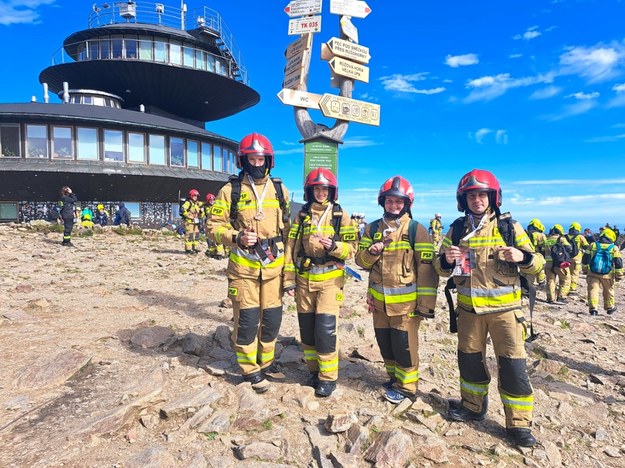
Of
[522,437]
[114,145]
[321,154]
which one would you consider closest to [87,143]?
[114,145]

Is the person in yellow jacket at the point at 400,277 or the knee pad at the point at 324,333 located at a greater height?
the person in yellow jacket at the point at 400,277

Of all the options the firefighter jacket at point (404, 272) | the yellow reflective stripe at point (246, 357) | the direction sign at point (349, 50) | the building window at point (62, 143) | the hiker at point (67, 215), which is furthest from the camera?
the building window at point (62, 143)

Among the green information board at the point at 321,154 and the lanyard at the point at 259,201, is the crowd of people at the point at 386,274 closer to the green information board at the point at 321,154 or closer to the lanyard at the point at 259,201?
the lanyard at the point at 259,201

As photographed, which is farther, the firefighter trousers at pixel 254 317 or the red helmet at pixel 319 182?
the red helmet at pixel 319 182

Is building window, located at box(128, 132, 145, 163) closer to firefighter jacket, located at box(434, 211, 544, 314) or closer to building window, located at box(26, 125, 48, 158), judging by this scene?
building window, located at box(26, 125, 48, 158)

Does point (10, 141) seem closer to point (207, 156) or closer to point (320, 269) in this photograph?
point (207, 156)

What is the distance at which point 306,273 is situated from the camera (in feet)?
14.5

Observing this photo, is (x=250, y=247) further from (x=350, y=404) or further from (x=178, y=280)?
(x=178, y=280)

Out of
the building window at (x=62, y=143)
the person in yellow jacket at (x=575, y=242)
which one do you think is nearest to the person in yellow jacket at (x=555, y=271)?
the person in yellow jacket at (x=575, y=242)

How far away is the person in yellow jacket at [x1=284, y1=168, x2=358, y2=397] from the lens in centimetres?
433

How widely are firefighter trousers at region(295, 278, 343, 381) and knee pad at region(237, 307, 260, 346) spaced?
0.53m

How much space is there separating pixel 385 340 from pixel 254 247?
1.92m

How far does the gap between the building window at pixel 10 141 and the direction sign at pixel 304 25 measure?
21.8 m

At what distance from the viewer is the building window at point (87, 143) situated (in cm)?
2302
